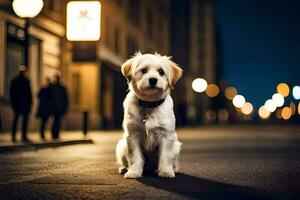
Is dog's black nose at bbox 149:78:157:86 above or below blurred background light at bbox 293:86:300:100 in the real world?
below

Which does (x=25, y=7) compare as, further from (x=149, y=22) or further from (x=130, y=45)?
(x=149, y=22)

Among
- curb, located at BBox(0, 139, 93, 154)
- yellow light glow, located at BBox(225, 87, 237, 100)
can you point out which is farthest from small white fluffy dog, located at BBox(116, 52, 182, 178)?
yellow light glow, located at BBox(225, 87, 237, 100)

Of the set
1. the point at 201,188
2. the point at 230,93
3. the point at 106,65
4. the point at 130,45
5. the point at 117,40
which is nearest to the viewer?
the point at 201,188

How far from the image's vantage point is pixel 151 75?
6742 millimetres

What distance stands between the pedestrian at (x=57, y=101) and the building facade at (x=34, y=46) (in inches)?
126

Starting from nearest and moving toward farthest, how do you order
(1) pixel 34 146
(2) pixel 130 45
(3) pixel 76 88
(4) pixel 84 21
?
(1) pixel 34 146
(4) pixel 84 21
(3) pixel 76 88
(2) pixel 130 45

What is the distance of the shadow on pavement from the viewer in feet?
19.3

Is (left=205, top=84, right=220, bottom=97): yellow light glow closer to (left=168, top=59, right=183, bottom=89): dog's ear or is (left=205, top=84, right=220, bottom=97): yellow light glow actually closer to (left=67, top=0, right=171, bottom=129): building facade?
(left=67, top=0, right=171, bottom=129): building facade

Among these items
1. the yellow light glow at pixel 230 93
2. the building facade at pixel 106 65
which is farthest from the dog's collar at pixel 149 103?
the yellow light glow at pixel 230 93

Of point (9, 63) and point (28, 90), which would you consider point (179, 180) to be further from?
point (9, 63)

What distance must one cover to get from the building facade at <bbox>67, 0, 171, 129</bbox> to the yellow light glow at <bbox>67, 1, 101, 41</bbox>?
1.58m

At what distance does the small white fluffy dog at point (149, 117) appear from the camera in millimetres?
6914

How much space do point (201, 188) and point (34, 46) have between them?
20326 millimetres

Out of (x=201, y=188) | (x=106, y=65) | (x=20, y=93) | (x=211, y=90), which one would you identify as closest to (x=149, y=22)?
(x=106, y=65)
